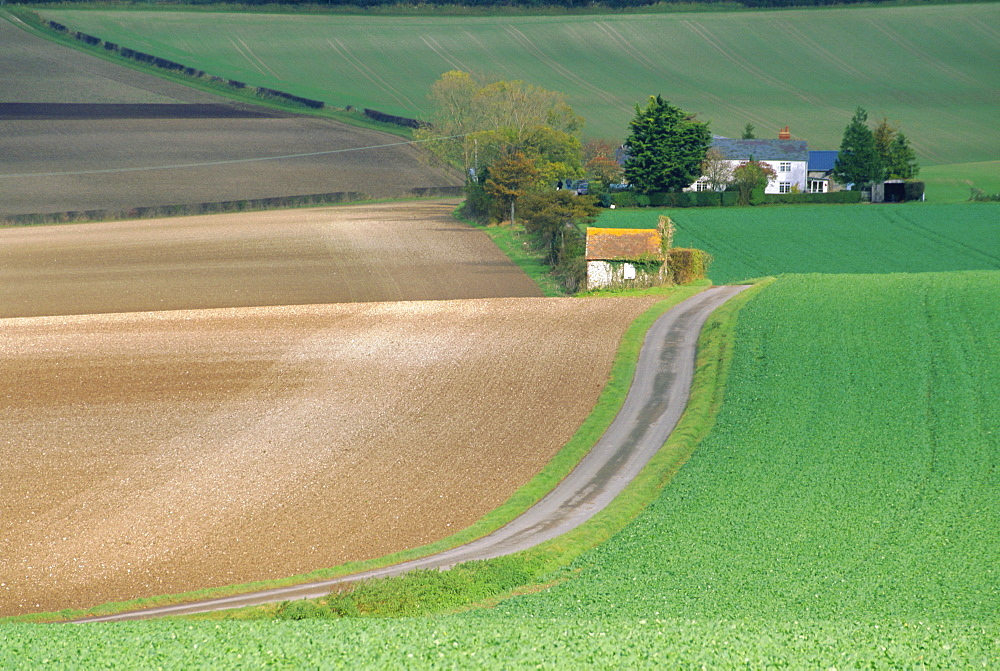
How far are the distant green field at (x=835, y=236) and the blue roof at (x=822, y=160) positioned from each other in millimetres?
31665

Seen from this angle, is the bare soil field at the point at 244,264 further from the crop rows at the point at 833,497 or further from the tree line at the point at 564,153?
the crop rows at the point at 833,497

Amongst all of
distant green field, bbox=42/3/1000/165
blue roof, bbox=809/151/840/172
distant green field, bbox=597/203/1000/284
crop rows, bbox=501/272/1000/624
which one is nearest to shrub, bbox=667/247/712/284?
distant green field, bbox=597/203/1000/284

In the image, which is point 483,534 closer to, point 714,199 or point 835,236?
point 835,236

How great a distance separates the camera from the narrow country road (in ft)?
52.6

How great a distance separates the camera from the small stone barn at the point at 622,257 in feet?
156

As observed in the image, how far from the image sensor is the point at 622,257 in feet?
155

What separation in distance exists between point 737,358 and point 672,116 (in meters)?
59.6

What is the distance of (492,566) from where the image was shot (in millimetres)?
16047

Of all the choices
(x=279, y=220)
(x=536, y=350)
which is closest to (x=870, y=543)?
(x=536, y=350)

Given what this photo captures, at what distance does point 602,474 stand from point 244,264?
37718 mm

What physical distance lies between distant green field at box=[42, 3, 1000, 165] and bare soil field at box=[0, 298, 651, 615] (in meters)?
86.1

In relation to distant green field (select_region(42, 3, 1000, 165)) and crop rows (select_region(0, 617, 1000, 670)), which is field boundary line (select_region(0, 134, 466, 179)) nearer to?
distant green field (select_region(42, 3, 1000, 165))

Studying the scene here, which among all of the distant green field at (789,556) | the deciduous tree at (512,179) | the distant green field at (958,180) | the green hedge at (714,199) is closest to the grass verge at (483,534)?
the distant green field at (789,556)

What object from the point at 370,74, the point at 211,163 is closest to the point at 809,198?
the point at 211,163
